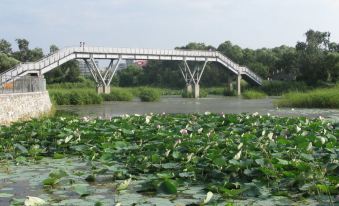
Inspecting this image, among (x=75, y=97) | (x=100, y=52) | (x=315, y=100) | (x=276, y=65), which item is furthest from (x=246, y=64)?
(x=315, y=100)

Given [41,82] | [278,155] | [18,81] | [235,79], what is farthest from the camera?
[235,79]

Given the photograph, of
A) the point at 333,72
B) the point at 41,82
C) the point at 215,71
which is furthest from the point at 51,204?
the point at 215,71

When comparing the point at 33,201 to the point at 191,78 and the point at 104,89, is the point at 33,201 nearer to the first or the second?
the point at 104,89

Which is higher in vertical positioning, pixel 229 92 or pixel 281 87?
pixel 281 87

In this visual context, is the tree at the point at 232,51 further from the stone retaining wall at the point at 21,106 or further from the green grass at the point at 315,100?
the stone retaining wall at the point at 21,106

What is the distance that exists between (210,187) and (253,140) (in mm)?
3365

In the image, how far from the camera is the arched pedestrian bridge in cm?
4522

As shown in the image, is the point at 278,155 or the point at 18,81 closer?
the point at 278,155

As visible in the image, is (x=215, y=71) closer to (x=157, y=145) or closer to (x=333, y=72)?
(x=333, y=72)

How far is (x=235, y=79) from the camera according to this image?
7300 centimetres

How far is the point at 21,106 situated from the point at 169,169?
17.5m

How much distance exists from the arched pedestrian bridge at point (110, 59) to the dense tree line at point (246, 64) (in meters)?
3.63

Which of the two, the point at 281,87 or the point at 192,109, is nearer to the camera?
the point at 192,109

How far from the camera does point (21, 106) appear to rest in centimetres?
2375
